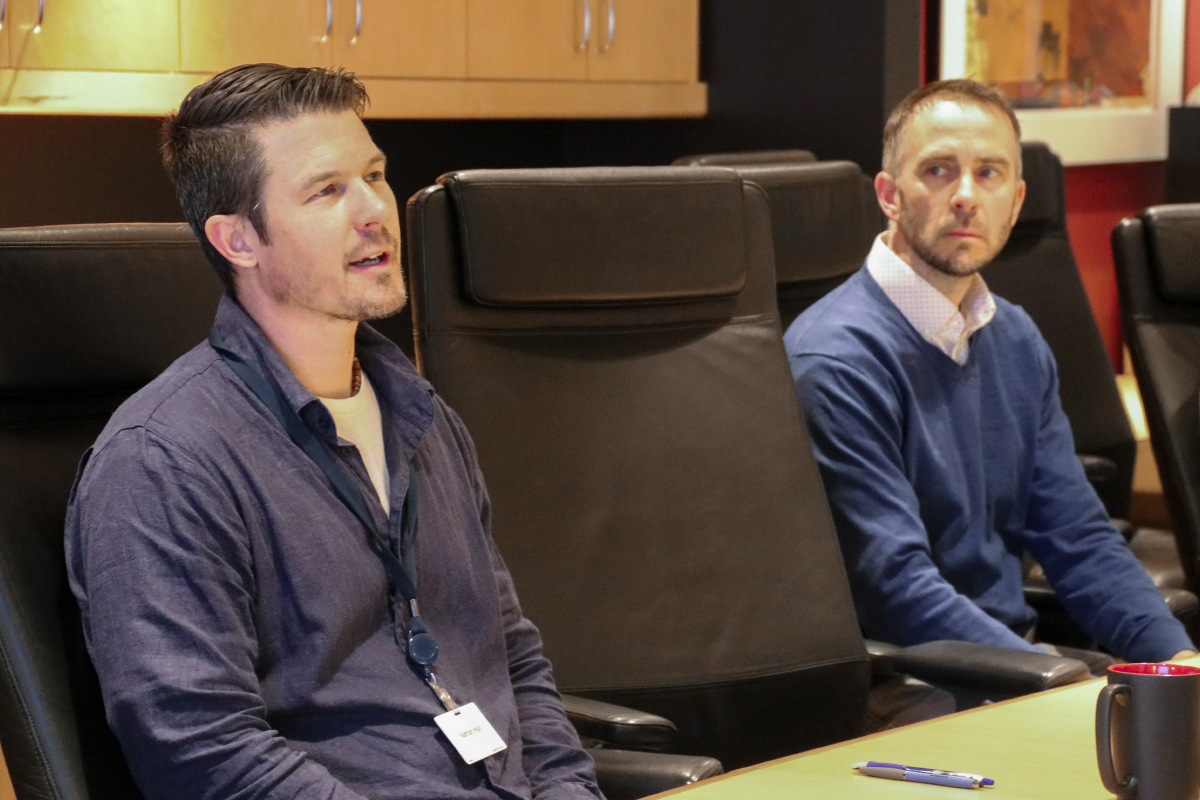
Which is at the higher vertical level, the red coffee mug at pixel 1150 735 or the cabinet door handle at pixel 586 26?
the cabinet door handle at pixel 586 26

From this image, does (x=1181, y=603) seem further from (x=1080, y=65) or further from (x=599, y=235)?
(x=1080, y=65)

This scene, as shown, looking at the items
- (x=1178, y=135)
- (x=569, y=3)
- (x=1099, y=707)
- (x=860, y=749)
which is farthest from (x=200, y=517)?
(x=1178, y=135)

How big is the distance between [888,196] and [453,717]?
50.4 inches

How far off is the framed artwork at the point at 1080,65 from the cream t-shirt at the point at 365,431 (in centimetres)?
274

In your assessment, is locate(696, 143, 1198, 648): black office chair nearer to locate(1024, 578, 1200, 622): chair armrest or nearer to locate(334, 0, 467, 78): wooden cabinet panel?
locate(1024, 578, 1200, 622): chair armrest

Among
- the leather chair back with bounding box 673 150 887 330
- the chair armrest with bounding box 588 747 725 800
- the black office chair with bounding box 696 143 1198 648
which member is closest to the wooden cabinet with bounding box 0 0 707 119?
the black office chair with bounding box 696 143 1198 648

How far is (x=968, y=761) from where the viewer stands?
1.26 metres

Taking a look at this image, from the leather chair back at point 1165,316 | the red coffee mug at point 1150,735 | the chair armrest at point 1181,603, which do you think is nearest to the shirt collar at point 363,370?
the red coffee mug at point 1150,735

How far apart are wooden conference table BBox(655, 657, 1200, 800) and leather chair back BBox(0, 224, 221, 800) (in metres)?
0.52

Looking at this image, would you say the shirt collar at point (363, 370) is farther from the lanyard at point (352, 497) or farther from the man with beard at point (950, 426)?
the man with beard at point (950, 426)

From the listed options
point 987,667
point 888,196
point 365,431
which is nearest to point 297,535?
point 365,431

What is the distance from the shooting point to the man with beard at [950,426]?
2.12 m

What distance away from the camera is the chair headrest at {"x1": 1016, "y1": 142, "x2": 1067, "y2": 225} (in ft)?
11.4

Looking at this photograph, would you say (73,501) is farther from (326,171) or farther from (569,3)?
(569,3)
